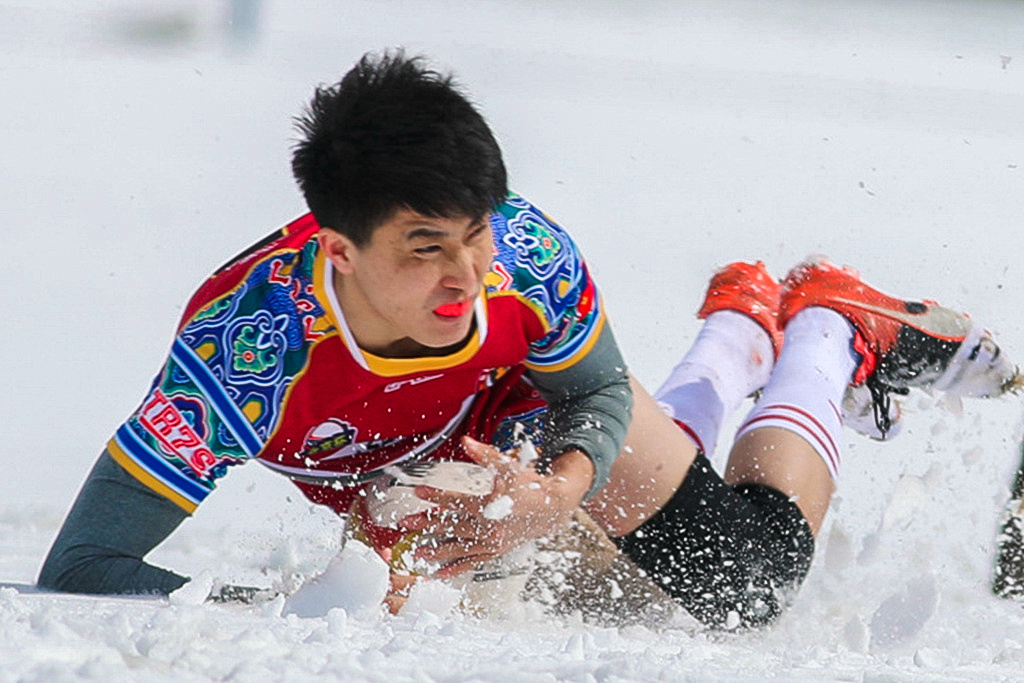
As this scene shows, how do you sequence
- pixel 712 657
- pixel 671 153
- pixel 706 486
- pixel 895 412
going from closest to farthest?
pixel 712 657 < pixel 706 486 < pixel 895 412 < pixel 671 153

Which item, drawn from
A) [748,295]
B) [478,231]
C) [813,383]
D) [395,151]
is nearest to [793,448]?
[813,383]

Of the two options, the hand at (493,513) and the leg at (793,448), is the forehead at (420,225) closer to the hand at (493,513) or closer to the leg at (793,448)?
the hand at (493,513)

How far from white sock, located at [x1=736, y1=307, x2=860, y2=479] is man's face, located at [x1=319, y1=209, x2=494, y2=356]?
0.71 metres

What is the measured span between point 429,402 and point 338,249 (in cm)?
28

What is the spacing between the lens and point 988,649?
1849 mm

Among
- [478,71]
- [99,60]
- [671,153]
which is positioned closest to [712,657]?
[671,153]

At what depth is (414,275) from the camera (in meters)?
1.67

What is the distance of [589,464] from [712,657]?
1.66ft

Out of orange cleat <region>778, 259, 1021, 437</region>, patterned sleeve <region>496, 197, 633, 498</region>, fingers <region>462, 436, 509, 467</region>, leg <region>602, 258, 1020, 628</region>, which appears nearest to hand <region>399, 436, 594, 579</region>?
fingers <region>462, 436, 509, 467</region>

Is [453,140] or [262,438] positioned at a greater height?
[453,140]

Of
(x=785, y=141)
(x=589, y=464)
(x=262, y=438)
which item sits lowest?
(x=785, y=141)

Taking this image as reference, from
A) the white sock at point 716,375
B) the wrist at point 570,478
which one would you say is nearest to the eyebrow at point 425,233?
the wrist at point 570,478

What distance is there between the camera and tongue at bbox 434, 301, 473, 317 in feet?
5.52

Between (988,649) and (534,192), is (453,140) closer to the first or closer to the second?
(988,649)
